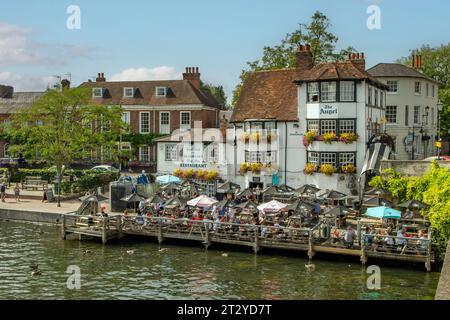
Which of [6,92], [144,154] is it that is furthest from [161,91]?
[6,92]

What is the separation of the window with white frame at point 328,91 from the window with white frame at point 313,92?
424 mm

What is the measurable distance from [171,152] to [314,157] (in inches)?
562

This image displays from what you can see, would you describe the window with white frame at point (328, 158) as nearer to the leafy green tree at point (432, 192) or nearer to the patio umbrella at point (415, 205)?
the leafy green tree at point (432, 192)

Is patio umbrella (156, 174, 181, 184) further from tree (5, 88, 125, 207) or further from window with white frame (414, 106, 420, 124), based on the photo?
window with white frame (414, 106, 420, 124)

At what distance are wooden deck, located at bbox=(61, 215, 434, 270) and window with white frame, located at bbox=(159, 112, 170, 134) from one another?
28.0 m

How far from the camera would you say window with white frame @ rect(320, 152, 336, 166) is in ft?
141

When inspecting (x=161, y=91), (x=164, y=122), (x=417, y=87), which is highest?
(x=161, y=91)

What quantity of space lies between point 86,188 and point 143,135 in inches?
654

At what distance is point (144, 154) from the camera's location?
213 feet

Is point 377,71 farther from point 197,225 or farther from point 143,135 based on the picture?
point 197,225

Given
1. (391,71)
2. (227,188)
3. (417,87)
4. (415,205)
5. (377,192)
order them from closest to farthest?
(415,205), (377,192), (227,188), (391,71), (417,87)

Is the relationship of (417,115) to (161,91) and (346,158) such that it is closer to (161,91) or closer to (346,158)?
(346,158)

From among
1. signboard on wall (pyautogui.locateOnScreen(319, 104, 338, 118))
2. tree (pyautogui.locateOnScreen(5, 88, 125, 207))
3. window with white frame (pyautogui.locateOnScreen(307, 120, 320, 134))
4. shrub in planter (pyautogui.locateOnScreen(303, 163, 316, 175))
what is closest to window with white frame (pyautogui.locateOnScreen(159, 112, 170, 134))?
tree (pyautogui.locateOnScreen(5, 88, 125, 207))

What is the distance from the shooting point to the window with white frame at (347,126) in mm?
42659
